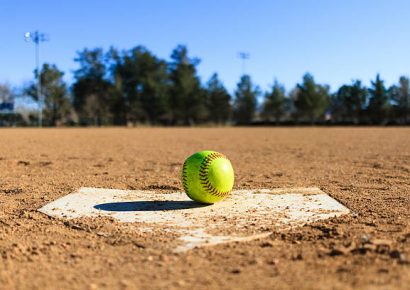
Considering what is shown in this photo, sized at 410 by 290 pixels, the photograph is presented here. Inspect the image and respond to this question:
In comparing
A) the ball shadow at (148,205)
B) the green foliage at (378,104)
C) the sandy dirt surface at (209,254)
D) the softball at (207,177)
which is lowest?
the sandy dirt surface at (209,254)

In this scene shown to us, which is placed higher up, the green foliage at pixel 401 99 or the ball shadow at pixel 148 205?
the green foliage at pixel 401 99

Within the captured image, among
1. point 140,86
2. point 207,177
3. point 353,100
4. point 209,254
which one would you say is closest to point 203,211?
point 207,177

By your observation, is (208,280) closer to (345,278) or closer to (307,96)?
(345,278)

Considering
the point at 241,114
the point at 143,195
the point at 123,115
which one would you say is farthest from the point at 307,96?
the point at 143,195

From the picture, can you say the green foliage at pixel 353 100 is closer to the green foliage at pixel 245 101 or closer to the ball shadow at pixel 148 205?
the green foliage at pixel 245 101

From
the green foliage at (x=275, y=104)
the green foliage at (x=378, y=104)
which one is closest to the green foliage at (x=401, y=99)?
the green foliage at (x=378, y=104)

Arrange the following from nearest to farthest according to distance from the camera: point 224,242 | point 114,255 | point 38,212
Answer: point 114,255, point 224,242, point 38,212

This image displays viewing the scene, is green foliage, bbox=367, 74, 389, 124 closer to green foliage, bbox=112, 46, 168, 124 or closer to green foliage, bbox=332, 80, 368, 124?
green foliage, bbox=332, 80, 368, 124
